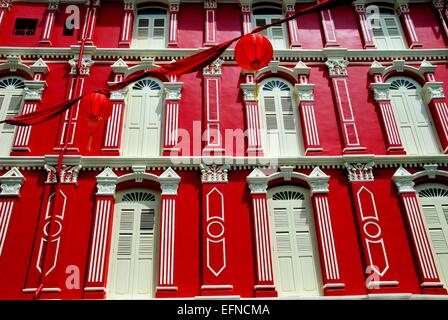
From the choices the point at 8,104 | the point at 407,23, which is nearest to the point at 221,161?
the point at 8,104

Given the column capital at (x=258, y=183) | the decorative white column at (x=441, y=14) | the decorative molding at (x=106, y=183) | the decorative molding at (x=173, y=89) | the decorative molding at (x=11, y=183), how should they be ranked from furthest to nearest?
the decorative white column at (x=441, y=14) < the decorative molding at (x=173, y=89) < the column capital at (x=258, y=183) < the decorative molding at (x=106, y=183) < the decorative molding at (x=11, y=183)

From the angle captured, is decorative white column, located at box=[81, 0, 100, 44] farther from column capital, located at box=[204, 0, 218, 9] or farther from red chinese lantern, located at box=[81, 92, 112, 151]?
red chinese lantern, located at box=[81, 92, 112, 151]

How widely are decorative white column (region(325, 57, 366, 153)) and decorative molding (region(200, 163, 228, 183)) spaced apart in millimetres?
2809

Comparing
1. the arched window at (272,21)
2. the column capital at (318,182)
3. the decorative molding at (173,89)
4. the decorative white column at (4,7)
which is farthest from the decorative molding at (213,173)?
the decorative white column at (4,7)

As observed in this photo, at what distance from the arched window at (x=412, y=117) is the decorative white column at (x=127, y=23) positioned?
273 inches

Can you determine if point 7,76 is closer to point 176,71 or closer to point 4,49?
point 4,49

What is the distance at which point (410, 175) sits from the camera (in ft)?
33.1

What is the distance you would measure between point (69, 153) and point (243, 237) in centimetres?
428

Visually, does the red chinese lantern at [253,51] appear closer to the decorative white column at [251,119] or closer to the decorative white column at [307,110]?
the decorative white column at [251,119]

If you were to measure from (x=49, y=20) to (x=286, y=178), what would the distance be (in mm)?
7773

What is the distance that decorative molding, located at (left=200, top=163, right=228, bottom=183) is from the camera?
32.9 ft

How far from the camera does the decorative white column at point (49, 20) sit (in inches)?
480

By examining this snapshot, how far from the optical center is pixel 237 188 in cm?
1002
